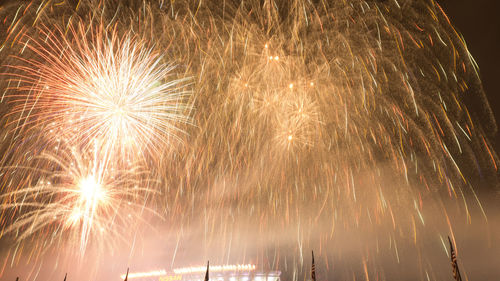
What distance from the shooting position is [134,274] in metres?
57.7

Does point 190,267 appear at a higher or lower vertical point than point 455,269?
higher

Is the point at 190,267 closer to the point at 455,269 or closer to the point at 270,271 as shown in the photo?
the point at 270,271

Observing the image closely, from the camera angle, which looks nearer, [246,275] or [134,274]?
[246,275]

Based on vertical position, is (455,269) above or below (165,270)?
below

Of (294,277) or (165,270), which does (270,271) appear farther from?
(165,270)

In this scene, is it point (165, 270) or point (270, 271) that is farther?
point (165, 270)

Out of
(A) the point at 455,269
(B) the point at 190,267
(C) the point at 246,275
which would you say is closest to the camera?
(A) the point at 455,269

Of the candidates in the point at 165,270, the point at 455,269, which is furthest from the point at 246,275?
the point at 455,269

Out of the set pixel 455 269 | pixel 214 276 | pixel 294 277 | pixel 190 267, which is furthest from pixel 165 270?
pixel 455 269

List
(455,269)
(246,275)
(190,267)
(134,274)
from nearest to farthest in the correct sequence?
1. (455,269)
2. (246,275)
3. (190,267)
4. (134,274)

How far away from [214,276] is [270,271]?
28.1 ft

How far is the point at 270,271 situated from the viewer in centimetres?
4953

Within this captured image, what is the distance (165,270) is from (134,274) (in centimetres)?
677

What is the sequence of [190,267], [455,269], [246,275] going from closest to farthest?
[455,269], [246,275], [190,267]
